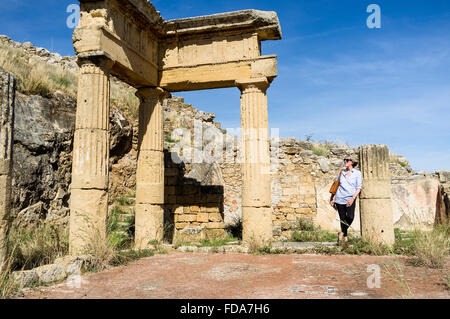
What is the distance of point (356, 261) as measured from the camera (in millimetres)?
5871

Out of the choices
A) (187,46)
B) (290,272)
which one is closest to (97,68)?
(187,46)

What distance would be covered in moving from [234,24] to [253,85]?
156 centimetres

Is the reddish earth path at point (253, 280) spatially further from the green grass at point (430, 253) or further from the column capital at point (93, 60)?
the column capital at point (93, 60)

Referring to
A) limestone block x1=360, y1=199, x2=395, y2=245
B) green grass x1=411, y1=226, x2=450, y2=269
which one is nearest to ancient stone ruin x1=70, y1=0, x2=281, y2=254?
limestone block x1=360, y1=199, x2=395, y2=245

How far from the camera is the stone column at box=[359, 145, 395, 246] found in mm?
7012

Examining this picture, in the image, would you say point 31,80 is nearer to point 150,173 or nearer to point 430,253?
point 150,173

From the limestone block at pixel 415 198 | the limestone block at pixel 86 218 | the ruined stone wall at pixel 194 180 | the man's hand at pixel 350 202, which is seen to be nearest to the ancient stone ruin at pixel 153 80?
the limestone block at pixel 86 218

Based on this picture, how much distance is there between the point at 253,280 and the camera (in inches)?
183

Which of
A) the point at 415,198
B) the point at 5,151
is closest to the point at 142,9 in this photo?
the point at 5,151

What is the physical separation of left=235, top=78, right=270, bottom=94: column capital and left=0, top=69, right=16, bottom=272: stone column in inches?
189

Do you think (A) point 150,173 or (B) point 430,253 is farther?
(A) point 150,173

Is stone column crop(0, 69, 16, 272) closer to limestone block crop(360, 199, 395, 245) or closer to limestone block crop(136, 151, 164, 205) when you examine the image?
limestone block crop(136, 151, 164, 205)

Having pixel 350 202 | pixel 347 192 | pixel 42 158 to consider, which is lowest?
pixel 350 202
